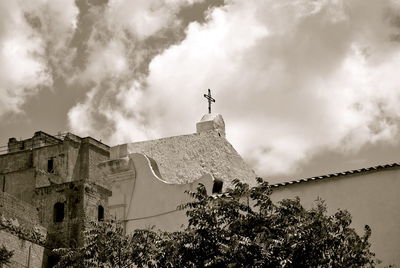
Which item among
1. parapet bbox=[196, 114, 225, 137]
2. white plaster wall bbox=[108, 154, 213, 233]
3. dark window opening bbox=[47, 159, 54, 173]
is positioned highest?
dark window opening bbox=[47, 159, 54, 173]

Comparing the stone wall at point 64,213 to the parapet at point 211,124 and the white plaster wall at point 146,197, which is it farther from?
the white plaster wall at point 146,197

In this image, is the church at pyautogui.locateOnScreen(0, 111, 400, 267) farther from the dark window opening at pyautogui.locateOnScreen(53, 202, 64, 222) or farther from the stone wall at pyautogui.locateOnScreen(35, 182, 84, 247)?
the dark window opening at pyautogui.locateOnScreen(53, 202, 64, 222)

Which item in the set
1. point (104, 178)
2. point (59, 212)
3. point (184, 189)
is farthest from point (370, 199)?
point (104, 178)

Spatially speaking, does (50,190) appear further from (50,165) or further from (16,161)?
(16,161)

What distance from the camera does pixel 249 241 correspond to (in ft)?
42.0

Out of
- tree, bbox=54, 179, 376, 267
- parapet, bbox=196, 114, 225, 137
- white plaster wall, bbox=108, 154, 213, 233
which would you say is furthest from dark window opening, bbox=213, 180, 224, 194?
parapet, bbox=196, 114, 225, 137

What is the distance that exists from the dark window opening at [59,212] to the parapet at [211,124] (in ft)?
88.7

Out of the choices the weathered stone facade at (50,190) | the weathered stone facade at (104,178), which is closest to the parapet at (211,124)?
the weathered stone facade at (104,178)

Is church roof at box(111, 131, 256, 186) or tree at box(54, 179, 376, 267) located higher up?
church roof at box(111, 131, 256, 186)

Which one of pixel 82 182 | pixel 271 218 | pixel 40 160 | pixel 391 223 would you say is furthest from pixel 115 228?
pixel 40 160

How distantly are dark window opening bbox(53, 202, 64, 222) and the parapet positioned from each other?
88.7 ft

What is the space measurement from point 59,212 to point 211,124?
27.6 meters

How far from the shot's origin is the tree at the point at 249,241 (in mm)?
12633

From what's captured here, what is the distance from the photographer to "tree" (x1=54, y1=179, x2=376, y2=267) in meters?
12.6
